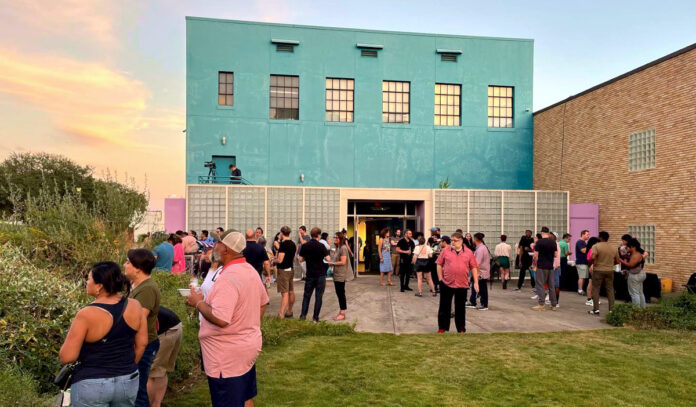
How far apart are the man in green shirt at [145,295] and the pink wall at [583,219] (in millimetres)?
20157

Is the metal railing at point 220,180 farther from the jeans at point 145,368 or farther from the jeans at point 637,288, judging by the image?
the jeans at point 145,368

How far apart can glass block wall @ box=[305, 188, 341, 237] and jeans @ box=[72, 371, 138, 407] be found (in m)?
17.5

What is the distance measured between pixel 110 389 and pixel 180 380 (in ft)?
11.7

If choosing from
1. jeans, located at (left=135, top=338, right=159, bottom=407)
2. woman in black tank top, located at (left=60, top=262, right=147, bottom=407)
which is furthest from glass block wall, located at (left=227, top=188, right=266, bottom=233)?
woman in black tank top, located at (left=60, top=262, right=147, bottom=407)

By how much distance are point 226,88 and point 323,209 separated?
771 centimetres

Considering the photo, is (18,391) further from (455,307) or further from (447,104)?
(447,104)

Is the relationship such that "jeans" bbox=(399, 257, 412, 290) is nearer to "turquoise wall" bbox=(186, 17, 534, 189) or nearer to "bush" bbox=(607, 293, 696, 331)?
"bush" bbox=(607, 293, 696, 331)

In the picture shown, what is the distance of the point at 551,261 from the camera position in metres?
12.6

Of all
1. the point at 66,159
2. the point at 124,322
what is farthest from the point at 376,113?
the point at 66,159

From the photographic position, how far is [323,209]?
845 inches

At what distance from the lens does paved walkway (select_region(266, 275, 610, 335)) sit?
432 inches

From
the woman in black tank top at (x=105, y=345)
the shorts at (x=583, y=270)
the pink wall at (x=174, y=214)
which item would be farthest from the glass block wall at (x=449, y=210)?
the woman in black tank top at (x=105, y=345)

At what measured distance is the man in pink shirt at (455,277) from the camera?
9930 mm

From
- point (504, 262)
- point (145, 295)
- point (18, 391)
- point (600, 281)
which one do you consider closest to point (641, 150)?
point (504, 262)
